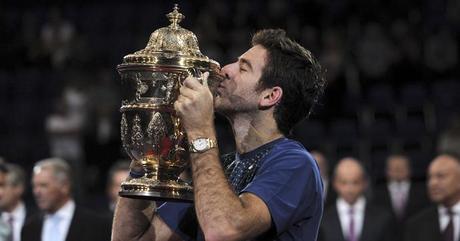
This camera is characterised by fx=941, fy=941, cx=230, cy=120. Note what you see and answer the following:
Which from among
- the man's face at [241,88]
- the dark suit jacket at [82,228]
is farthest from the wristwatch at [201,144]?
the dark suit jacket at [82,228]

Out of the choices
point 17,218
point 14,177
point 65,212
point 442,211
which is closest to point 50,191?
point 65,212

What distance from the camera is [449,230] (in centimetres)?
764

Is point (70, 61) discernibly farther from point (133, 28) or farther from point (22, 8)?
point (22, 8)

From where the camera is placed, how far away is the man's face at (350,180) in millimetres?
8852

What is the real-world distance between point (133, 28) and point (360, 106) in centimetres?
419

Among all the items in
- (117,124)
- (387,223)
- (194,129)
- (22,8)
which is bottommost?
(387,223)

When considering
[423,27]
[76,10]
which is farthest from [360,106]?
[76,10]

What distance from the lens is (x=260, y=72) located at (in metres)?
3.38

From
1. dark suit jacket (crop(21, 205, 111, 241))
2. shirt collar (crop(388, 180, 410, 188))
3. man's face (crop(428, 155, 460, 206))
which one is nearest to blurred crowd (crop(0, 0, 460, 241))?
shirt collar (crop(388, 180, 410, 188))

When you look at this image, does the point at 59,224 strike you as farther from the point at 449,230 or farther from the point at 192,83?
the point at 192,83

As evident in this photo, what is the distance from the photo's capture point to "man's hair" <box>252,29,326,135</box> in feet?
11.0

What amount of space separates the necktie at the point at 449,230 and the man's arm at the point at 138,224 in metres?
4.55

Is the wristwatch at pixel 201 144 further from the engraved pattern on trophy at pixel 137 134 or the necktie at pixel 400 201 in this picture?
the necktie at pixel 400 201

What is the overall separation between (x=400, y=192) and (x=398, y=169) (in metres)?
0.26
